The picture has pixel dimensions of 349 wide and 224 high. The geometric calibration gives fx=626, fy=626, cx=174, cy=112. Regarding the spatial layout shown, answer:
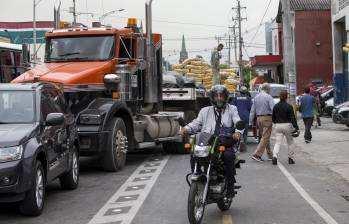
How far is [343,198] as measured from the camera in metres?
9.87

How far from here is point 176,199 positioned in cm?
969

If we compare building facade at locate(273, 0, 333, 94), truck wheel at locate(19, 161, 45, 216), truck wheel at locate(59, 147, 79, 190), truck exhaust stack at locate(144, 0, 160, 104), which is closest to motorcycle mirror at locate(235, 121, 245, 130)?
truck wheel at locate(19, 161, 45, 216)

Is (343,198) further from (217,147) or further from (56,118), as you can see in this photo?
(56,118)

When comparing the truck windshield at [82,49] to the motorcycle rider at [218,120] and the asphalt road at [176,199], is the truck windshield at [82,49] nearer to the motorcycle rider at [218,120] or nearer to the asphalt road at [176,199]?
the asphalt road at [176,199]

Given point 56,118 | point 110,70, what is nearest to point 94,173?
point 110,70

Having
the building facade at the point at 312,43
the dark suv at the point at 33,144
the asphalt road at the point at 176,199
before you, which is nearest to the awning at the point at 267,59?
the building facade at the point at 312,43

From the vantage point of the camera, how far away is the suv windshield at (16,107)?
895cm

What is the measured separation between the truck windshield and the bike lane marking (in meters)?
2.64

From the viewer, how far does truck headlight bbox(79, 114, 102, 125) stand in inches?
485

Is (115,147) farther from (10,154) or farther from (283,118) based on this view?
(10,154)

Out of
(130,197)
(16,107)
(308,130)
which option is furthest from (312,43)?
(16,107)

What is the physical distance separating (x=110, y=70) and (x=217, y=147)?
596cm

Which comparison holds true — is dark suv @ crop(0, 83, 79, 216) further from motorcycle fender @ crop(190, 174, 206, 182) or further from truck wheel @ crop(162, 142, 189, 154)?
truck wheel @ crop(162, 142, 189, 154)

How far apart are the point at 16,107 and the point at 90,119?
3.25m
